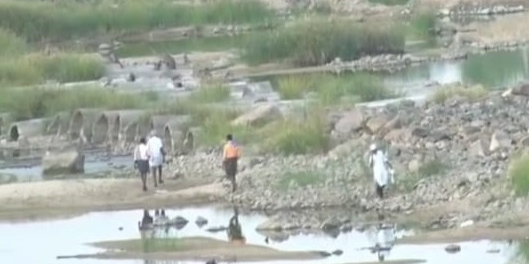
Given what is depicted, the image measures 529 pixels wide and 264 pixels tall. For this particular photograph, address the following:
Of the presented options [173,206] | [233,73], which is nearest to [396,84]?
[233,73]

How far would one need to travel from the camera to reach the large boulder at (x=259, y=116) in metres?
48.3

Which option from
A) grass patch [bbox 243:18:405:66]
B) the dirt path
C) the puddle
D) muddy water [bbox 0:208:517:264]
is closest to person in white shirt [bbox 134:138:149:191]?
the dirt path

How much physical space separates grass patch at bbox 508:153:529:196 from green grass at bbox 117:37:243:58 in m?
51.7

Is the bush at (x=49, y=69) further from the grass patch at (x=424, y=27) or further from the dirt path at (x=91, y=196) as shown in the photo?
the grass patch at (x=424, y=27)

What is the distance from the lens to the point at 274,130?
45.8 m

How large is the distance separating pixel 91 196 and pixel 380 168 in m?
8.30

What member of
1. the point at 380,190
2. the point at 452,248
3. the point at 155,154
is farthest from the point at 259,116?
the point at 452,248

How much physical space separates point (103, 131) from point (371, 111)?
8.98 meters

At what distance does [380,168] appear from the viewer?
3600 centimetres

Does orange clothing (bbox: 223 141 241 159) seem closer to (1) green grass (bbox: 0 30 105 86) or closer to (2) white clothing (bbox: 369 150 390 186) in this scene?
(2) white clothing (bbox: 369 150 390 186)

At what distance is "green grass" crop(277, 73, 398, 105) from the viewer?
53.2 meters

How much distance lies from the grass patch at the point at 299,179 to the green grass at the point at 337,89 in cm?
1236

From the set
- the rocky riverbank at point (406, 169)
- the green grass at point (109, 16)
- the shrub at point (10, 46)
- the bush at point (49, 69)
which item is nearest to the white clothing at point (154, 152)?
the rocky riverbank at point (406, 169)

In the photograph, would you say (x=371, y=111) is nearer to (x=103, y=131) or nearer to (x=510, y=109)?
(x=510, y=109)
